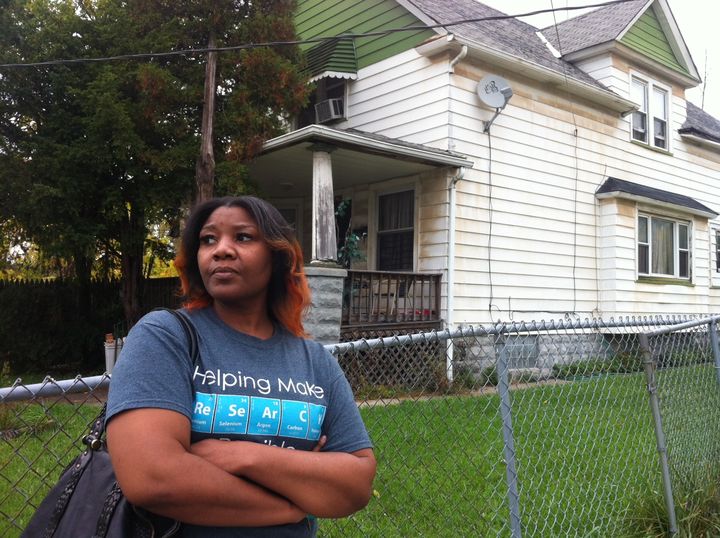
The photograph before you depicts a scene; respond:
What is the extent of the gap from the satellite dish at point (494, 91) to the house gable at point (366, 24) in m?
1.14

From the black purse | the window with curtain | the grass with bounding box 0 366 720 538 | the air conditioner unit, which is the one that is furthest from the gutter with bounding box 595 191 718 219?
the black purse

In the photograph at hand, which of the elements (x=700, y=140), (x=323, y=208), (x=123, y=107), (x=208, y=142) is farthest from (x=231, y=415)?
(x=700, y=140)

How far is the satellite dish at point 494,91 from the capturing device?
33.6 ft

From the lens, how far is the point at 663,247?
13.6 metres

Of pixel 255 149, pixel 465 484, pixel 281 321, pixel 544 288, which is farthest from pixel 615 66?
pixel 281 321

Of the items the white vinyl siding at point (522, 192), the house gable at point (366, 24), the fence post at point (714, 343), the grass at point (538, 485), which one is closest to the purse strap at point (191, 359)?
the grass at point (538, 485)

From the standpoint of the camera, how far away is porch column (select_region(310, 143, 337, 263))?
884 centimetres

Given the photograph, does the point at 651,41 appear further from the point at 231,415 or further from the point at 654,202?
the point at 231,415

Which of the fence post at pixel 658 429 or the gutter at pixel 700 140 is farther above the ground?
the gutter at pixel 700 140

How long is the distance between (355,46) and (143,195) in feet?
15.3

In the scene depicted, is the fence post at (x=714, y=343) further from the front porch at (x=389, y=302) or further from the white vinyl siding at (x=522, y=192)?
the white vinyl siding at (x=522, y=192)

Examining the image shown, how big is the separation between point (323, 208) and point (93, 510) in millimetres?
7627

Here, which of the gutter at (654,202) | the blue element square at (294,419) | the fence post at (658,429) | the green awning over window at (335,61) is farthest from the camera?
the gutter at (654,202)

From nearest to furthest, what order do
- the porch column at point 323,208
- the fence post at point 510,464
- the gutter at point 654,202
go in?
the fence post at point 510,464, the porch column at point 323,208, the gutter at point 654,202
